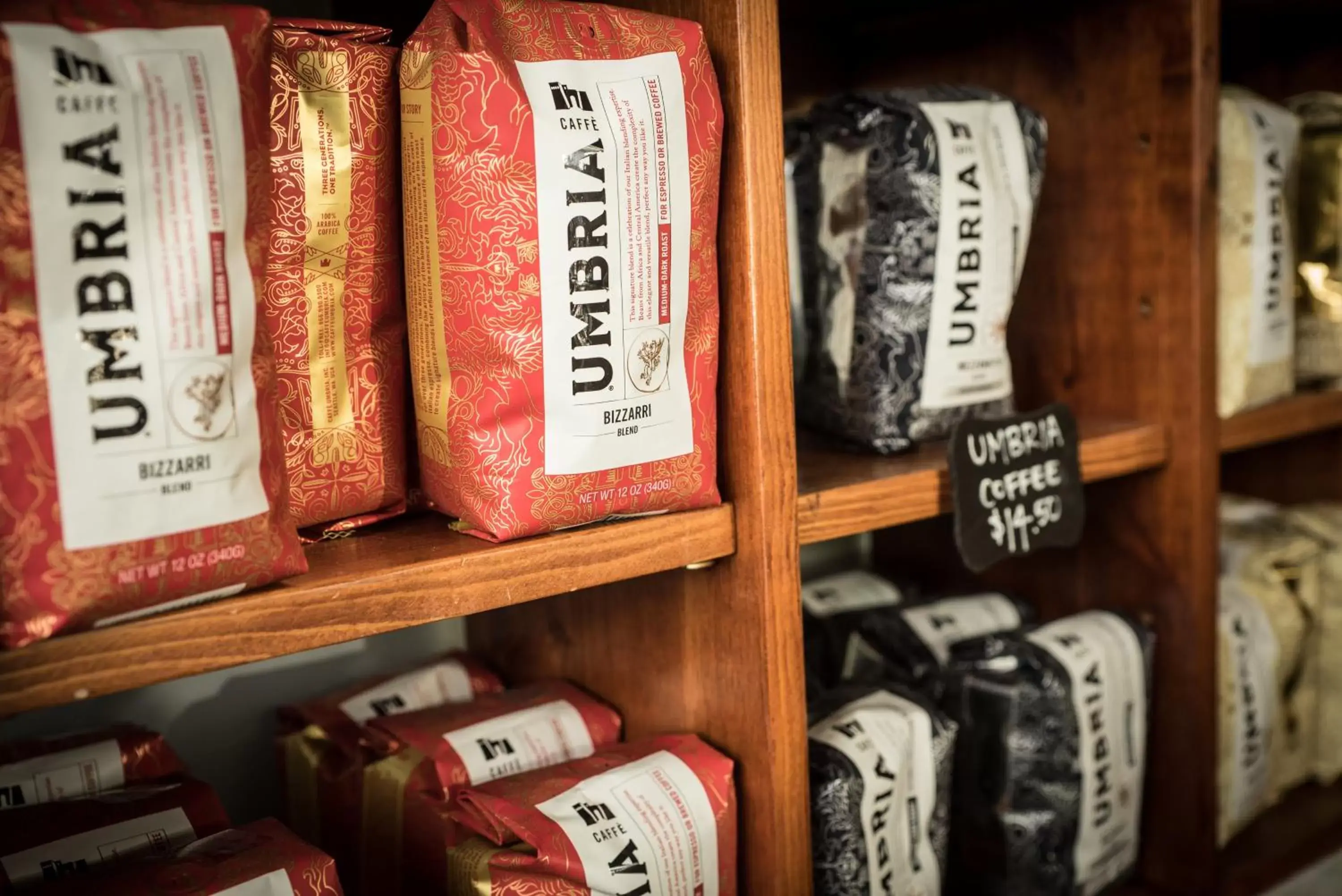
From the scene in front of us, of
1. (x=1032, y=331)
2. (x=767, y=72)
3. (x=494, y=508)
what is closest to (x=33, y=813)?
(x=494, y=508)

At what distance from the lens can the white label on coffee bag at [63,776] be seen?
79cm

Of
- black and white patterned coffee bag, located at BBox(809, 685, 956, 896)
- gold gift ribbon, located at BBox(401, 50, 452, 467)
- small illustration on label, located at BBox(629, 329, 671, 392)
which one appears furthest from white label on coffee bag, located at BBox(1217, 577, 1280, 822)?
gold gift ribbon, located at BBox(401, 50, 452, 467)

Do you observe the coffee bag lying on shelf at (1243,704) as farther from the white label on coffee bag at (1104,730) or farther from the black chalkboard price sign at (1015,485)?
the black chalkboard price sign at (1015,485)

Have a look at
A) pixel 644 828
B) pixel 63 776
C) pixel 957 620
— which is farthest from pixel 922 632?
pixel 63 776

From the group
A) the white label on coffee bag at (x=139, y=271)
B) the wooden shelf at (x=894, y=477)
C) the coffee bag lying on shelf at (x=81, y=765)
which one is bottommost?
the coffee bag lying on shelf at (x=81, y=765)

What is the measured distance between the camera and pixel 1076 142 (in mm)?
1203

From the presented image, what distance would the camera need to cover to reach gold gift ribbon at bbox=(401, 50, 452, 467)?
27.2 inches

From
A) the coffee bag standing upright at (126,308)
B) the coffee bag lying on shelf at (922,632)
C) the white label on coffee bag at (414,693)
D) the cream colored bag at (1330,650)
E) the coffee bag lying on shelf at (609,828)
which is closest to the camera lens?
the coffee bag standing upright at (126,308)

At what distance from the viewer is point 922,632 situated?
120cm

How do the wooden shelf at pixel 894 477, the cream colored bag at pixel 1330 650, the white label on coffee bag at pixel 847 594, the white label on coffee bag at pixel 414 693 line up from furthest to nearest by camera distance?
the cream colored bag at pixel 1330 650 → the white label on coffee bag at pixel 847 594 → the white label on coffee bag at pixel 414 693 → the wooden shelf at pixel 894 477

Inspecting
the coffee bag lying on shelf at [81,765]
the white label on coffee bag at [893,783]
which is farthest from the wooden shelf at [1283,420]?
the coffee bag lying on shelf at [81,765]

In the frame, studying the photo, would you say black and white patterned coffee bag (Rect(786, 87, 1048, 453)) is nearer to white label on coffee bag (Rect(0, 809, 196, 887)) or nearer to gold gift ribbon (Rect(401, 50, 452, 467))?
gold gift ribbon (Rect(401, 50, 452, 467))

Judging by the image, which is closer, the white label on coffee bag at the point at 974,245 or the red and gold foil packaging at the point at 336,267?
the red and gold foil packaging at the point at 336,267

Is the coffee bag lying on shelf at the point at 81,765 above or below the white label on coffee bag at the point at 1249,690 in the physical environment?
above
